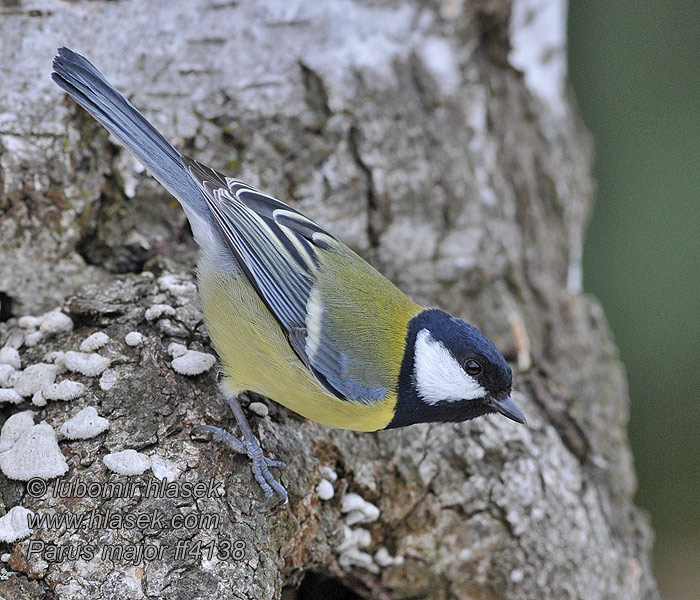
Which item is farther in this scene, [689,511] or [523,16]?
[689,511]

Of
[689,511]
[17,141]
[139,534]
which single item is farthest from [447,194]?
[689,511]

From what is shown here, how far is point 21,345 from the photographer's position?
6.47 ft

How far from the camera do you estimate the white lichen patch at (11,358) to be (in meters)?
1.89

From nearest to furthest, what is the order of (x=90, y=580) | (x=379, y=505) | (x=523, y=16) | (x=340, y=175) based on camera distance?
(x=90, y=580), (x=379, y=505), (x=340, y=175), (x=523, y=16)

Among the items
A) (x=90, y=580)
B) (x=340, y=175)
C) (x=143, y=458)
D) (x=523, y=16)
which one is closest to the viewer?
(x=90, y=580)

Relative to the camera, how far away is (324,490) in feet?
6.35

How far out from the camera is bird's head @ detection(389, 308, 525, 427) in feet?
6.27

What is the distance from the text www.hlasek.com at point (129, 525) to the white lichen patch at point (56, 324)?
0.47 metres

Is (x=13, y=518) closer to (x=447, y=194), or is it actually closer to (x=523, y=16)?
(x=447, y=194)

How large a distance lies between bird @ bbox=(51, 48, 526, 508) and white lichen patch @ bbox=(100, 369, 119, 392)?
0.26 m

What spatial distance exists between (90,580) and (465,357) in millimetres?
1010

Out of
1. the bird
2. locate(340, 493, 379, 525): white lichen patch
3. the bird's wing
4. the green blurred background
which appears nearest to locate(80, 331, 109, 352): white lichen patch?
the bird

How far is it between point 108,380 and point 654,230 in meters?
3.87

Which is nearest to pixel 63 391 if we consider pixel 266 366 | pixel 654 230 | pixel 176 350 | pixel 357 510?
pixel 176 350
